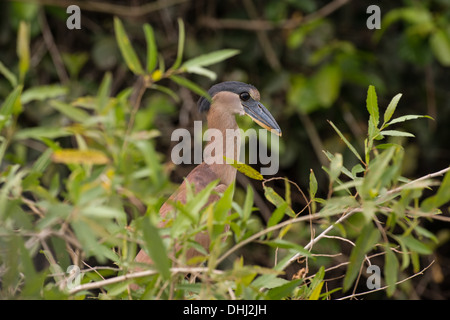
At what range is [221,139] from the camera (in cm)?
198

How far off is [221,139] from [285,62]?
1.11 metres

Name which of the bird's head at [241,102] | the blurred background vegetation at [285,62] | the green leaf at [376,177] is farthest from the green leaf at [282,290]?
the blurred background vegetation at [285,62]

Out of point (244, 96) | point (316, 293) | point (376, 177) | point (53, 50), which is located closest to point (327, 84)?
point (244, 96)

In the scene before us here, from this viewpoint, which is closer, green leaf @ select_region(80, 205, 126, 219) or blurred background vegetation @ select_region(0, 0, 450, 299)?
green leaf @ select_region(80, 205, 126, 219)

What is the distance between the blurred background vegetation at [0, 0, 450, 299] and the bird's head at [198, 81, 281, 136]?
0.66m

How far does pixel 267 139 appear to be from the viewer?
267 centimetres

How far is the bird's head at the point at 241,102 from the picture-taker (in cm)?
196

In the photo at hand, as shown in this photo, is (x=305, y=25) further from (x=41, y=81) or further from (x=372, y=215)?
(x=372, y=215)

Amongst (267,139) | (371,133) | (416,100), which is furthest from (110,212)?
(416,100)

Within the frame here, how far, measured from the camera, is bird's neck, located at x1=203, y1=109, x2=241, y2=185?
6.27ft

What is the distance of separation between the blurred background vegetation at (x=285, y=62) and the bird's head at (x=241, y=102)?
658 millimetres

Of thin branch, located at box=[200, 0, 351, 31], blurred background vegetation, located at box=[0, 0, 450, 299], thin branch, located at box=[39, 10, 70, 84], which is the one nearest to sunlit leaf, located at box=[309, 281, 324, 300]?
blurred background vegetation, located at box=[0, 0, 450, 299]

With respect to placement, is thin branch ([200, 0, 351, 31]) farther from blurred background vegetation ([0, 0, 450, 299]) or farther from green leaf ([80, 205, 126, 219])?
green leaf ([80, 205, 126, 219])

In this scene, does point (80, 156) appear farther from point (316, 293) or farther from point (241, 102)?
point (241, 102)
